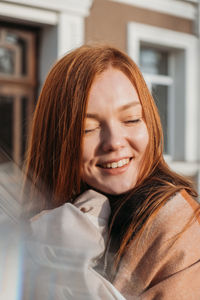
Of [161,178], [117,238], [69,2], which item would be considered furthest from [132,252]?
[69,2]

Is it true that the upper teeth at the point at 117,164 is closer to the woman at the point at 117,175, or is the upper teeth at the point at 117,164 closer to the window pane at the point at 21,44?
the woman at the point at 117,175

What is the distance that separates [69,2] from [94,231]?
2.58 meters

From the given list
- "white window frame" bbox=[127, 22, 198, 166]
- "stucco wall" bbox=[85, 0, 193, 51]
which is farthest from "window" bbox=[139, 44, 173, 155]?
Answer: "stucco wall" bbox=[85, 0, 193, 51]

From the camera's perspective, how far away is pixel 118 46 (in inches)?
120

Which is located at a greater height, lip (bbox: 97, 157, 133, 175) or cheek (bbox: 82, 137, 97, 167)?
cheek (bbox: 82, 137, 97, 167)

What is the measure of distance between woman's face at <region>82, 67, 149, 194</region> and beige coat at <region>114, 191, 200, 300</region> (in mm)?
79

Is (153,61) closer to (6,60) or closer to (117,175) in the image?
(6,60)

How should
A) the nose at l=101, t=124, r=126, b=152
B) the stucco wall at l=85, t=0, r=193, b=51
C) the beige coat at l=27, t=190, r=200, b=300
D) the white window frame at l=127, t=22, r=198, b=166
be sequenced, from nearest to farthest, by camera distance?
1. the beige coat at l=27, t=190, r=200, b=300
2. the nose at l=101, t=124, r=126, b=152
3. the stucco wall at l=85, t=0, r=193, b=51
4. the white window frame at l=127, t=22, r=198, b=166

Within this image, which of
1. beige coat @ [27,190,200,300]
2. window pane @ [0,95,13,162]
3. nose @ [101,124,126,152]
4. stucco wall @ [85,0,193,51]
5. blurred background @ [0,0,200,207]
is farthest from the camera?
stucco wall @ [85,0,193,51]

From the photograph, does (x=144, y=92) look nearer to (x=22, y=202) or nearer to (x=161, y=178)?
(x=161, y=178)

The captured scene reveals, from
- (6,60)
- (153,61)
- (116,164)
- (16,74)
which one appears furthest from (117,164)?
(153,61)

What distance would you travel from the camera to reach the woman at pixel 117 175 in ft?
1.81

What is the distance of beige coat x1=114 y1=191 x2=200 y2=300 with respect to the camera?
541mm

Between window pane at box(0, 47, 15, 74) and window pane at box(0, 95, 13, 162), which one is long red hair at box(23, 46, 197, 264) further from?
window pane at box(0, 47, 15, 74)
